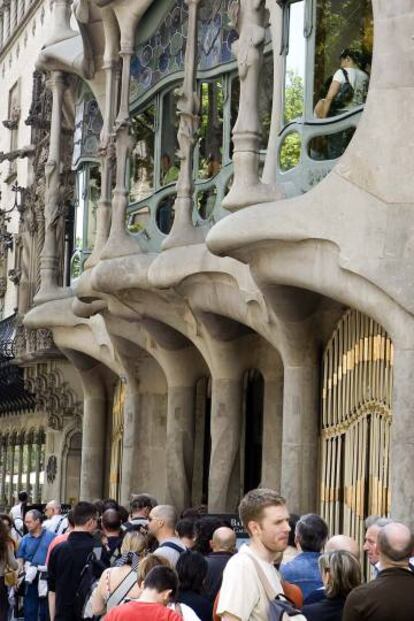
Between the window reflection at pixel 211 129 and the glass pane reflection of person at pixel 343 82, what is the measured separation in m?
3.91

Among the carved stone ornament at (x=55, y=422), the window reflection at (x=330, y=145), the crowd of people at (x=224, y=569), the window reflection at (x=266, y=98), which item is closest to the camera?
the crowd of people at (x=224, y=569)

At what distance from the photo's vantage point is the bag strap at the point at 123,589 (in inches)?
425

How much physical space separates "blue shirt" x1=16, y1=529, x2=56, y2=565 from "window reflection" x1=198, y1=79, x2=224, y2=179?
6289mm

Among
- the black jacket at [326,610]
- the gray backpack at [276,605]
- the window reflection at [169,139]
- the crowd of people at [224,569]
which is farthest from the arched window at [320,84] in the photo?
the gray backpack at [276,605]

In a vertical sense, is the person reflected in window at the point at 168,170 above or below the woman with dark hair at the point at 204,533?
→ above

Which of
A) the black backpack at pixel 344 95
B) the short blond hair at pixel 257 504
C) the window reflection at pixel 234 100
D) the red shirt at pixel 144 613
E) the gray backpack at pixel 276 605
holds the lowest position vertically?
the red shirt at pixel 144 613

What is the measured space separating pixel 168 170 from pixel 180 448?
4064 millimetres

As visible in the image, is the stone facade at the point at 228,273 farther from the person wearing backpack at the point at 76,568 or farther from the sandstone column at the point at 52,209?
the person wearing backpack at the point at 76,568

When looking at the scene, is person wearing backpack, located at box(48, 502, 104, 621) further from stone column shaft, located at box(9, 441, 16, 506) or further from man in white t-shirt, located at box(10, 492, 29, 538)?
stone column shaft, located at box(9, 441, 16, 506)

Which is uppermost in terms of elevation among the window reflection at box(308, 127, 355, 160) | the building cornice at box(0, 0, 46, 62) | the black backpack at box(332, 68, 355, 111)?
the building cornice at box(0, 0, 46, 62)

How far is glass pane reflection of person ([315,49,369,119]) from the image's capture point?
17281mm

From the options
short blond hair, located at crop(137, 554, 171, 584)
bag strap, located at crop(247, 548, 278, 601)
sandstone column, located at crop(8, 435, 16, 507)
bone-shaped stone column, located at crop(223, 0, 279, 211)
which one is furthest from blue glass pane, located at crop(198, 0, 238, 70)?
sandstone column, located at crop(8, 435, 16, 507)

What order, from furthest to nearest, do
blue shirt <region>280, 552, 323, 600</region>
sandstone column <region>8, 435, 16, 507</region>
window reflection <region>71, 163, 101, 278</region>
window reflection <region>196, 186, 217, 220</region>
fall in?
sandstone column <region>8, 435, 16, 507</region>
window reflection <region>71, 163, 101, 278</region>
window reflection <region>196, 186, 217, 220</region>
blue shirt <region>280, 552, 323, 600</region>

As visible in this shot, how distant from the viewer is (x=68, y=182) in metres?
29.4
